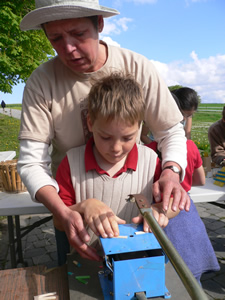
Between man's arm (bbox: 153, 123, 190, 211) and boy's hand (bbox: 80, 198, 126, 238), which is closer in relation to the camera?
boy's hand (bbox: 80, 198, 126, 238)

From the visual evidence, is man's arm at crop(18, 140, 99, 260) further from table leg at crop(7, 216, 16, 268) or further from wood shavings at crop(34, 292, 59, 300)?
table leg at crop(7, 216, 16, 268)

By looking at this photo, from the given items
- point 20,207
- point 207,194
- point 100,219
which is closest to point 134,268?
point 100,219

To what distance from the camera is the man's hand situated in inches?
53.5

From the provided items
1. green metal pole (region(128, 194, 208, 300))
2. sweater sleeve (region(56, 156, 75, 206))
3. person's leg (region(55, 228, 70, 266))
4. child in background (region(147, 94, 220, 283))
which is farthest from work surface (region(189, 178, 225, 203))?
green metal pole (region(128, 194, 208, 300))

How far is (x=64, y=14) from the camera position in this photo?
1394 mm

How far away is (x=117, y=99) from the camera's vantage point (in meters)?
1.49

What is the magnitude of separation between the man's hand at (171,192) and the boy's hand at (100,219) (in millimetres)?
257

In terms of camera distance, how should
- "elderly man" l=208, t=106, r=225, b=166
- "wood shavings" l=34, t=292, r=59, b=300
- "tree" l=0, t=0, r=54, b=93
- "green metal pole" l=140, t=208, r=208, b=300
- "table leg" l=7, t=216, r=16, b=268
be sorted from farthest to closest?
1. "tree" l=0, t=0, r=54, b=93
2. "elderly man" l=208, t=106, r=225, b=166
3. "table leg" l=7, t=216, r=16, b=268
4. "wood shavings" l=34, t=292, r=59, b=300
5. "green metal pole" l=140, t=208, r=208, b=300

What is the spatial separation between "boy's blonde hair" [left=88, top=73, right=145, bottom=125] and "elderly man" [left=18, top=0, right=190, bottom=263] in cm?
12

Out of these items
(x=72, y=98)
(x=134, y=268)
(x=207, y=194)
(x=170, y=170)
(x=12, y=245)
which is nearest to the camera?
(x=134, y=268)

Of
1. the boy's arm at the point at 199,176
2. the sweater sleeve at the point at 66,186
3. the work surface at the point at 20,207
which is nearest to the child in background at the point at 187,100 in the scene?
the boy's arm at the point at 199,176

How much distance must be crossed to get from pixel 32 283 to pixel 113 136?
29.3 inches

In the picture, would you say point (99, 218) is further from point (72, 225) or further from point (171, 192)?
point (171, 192)

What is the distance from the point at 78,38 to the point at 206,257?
129 cm
